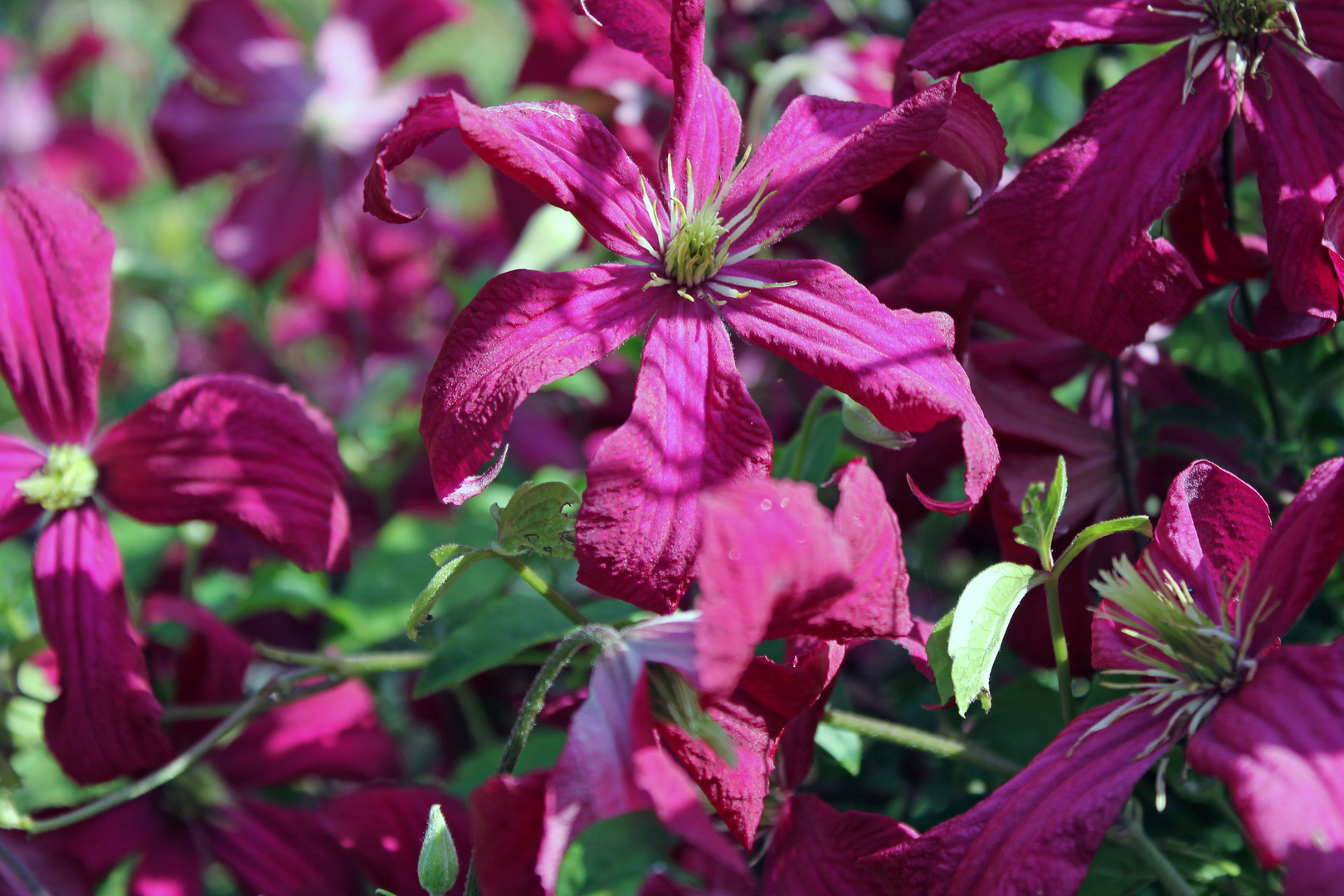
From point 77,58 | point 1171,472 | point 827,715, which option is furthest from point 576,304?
point 77,58

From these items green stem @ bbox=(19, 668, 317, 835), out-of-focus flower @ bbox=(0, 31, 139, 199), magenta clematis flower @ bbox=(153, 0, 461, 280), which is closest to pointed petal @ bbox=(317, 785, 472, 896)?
green stem @ bbox=(19, 668, 317, 835)

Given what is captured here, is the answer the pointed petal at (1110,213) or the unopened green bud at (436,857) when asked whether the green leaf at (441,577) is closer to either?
the unopened green bud at (436,857)

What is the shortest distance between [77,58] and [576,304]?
1.69 metres

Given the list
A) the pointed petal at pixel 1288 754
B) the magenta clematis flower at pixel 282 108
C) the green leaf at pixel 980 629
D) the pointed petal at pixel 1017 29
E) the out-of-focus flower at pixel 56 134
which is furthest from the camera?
the out-of-focus flower at pixel 56 134

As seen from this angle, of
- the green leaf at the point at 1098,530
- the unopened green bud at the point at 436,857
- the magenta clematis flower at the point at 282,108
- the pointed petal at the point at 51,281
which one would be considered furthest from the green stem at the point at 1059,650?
the magenta clematis flower at the point at 282,108

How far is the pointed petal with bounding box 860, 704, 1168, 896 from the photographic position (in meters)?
0.49

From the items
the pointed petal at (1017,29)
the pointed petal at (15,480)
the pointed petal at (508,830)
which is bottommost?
the pointed petal at (508,830)

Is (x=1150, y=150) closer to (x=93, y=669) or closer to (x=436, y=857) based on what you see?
(x=436, y=857)

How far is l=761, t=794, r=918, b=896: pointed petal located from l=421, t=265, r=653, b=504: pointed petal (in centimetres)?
28

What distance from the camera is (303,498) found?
0.69 m

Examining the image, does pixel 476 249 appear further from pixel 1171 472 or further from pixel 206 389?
pixel 1171 472

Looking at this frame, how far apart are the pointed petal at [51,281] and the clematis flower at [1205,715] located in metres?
0.61

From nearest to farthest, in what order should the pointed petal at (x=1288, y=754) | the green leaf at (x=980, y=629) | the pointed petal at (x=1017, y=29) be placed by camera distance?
the pointed petal at (x=1288, y=754) < the green leaf at (x=980, y=629) < the pointed petal at (x=1017, y=29)

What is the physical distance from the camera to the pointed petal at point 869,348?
54cm
